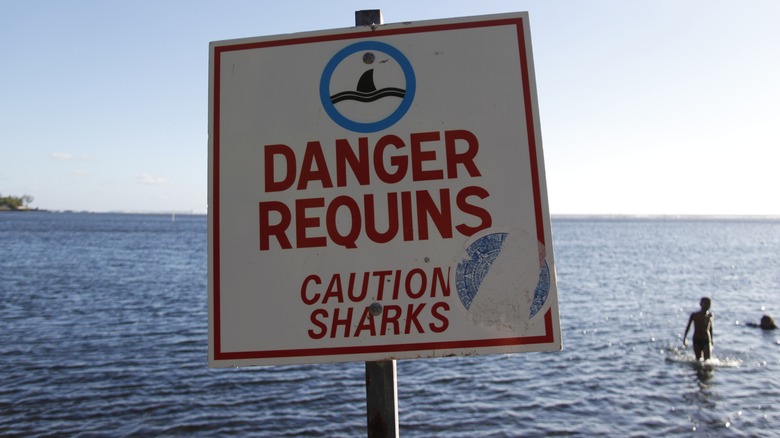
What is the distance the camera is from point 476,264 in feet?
6.77

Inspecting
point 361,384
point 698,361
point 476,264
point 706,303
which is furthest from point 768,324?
point 476,264

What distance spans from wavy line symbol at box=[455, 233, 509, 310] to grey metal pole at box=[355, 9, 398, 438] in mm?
316

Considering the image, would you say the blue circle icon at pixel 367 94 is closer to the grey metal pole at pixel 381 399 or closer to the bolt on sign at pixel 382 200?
the bolt on sign at pixel 382 200

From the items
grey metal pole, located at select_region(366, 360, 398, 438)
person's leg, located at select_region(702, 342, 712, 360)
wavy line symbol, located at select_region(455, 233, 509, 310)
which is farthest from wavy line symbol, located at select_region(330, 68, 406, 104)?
person's leg, located at select_region(702, 342, 712, 360)

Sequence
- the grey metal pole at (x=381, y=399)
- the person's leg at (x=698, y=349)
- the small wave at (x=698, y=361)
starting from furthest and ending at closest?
the person's leg at (x=698, y=349), the small wave at (x=698, y=361), the grey metal pole at (x=381, y=399)

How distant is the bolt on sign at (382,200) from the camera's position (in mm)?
2053

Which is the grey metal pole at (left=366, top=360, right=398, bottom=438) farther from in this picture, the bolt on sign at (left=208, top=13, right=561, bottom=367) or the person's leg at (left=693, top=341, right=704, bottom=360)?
the person's leg at (left=693, top=341, right=704, bottom=360)

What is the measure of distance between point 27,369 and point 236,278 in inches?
745

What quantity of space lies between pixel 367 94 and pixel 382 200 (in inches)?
16.2

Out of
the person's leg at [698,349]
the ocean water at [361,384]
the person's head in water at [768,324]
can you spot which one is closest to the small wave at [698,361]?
the ocean water at [361,384]

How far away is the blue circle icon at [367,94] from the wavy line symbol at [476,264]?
56 cm

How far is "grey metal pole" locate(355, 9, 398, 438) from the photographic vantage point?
2043 millimetres

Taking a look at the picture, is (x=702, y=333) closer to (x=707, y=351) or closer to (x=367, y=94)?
(x=707, y=351)

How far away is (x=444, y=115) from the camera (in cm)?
214
